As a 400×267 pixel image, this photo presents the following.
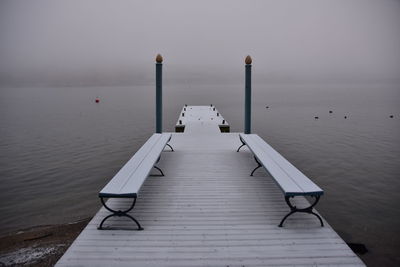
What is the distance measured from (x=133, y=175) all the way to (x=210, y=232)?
1.69 metres

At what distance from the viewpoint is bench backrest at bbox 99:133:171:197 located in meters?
4.71

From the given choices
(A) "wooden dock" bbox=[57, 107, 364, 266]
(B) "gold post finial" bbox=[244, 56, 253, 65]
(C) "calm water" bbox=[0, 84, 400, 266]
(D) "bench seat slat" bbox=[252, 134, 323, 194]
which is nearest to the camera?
(A) "wooden dock" bbox=[57, 107, 364, 266]

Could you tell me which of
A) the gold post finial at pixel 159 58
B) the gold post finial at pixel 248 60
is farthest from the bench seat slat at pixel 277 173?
the gold post finial at pixel 159 58

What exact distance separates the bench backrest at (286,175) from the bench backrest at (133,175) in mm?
2247

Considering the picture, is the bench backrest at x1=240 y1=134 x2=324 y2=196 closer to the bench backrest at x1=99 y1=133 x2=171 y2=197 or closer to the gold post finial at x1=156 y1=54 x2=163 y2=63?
the bench backrest at x1=99 y1=133 x2=171 y2=197

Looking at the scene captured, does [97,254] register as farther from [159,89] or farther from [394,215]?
[394,215]

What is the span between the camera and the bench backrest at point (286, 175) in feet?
15.7

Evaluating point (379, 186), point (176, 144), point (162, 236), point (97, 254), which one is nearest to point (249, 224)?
point (162, 236)

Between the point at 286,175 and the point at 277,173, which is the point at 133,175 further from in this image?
the point at 286,175

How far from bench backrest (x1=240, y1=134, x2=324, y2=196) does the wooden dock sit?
62cm

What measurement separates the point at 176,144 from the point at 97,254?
6829mm

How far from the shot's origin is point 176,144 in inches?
431

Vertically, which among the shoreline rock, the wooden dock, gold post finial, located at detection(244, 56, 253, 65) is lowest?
the shoreline rock

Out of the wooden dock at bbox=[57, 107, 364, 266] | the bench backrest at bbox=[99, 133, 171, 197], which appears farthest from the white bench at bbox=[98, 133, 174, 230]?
the wooden dock at bbox=[57, 107, 364, 266]
